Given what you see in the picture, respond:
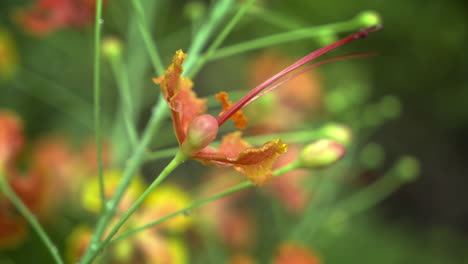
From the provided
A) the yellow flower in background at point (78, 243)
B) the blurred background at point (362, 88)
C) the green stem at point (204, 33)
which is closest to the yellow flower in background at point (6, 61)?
the blurred background at point (362, 88)

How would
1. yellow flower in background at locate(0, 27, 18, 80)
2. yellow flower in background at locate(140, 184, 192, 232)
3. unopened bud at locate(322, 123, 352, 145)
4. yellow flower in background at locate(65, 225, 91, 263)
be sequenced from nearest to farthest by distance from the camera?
1. unopened bud at locate(322, 123, 352, 145)
2. yellow flower in background at locate(65, 225, 91, 263)
3. yellow flower in background at locate(140, 184, 192, 232)
4. yellow flower in background at locate(0, 27, 18, 80)

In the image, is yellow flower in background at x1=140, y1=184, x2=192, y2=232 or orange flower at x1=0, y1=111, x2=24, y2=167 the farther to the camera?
yellow flower in background at x1=140, y1=184, x2=192, y2=232

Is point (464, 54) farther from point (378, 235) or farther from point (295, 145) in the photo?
point (295, 145)

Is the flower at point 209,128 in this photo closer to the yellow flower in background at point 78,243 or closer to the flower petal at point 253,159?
the flower petal at point 253,159

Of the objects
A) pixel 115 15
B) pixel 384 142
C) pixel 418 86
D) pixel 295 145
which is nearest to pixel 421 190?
pixel 384 142

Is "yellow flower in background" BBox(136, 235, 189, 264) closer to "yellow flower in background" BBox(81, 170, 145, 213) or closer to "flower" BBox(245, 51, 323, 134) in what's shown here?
"yellow flower in background" BBox(81, 170, 145, 213)

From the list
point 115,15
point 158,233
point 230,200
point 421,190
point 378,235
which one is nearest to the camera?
point 158,233

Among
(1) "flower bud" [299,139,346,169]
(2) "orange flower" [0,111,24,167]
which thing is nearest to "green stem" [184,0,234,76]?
(1) "flower bud" [299,139,346,169]
